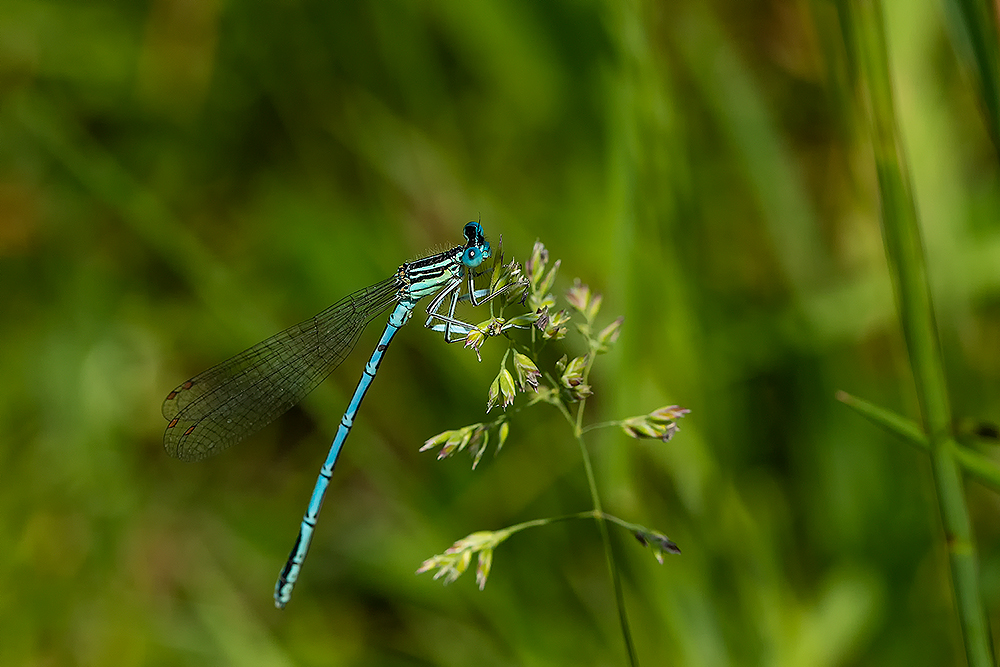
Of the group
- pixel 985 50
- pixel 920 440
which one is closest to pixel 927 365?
pixel 920 440

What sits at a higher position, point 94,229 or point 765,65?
point 94,229

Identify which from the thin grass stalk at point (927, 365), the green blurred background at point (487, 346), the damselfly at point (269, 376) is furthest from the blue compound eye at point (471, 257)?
the thin grass stalk at point (927, 365)

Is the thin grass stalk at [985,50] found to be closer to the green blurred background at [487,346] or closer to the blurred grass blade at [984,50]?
the blurred grass blade at [984,50]

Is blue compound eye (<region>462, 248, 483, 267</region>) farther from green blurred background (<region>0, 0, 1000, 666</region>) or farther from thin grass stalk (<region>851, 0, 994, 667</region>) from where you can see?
thin grass stalk (<region>851, 0, 994, 667</region>)

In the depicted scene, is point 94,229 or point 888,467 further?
point 94,229

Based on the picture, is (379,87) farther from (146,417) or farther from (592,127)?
(146,417)

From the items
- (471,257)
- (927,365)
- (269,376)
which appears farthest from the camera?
(269,376)

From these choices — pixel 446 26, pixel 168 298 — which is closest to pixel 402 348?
pixel 168 298

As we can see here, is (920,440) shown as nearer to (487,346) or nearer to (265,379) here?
(487,346)
